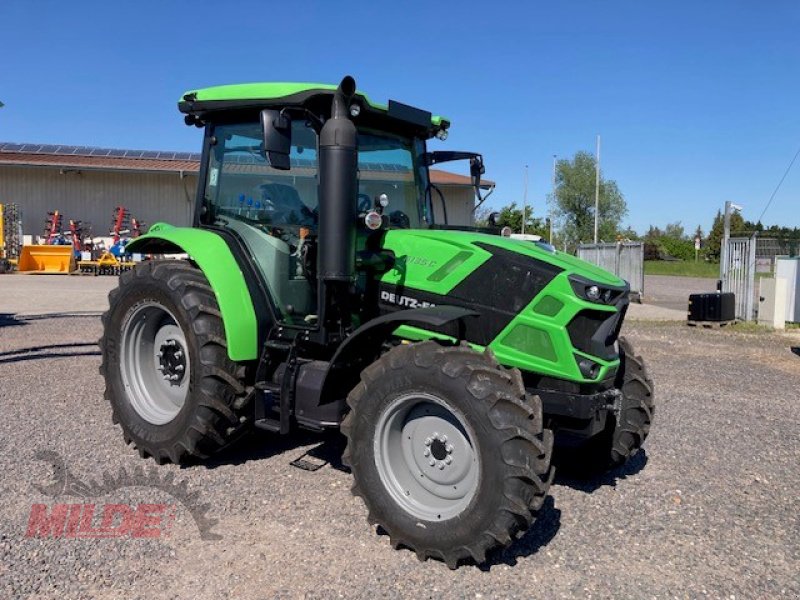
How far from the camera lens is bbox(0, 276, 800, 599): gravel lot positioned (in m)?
3.36

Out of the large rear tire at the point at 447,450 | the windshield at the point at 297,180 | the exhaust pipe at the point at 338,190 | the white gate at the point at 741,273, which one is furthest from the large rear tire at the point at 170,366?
the white gate at the point at 741,273

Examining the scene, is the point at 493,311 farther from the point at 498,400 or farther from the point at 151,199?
the point at 151,199

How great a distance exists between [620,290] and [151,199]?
28254 mm

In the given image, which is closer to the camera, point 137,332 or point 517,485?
point 517,485

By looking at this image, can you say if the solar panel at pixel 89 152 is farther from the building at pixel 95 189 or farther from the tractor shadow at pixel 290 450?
the tractor shadow at pixel 290 450

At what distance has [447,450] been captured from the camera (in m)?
3.71

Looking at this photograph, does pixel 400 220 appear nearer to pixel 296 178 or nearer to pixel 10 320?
pixel 296 178

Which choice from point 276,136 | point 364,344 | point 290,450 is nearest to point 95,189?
point 290,450

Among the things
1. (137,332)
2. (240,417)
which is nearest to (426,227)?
(240,417)

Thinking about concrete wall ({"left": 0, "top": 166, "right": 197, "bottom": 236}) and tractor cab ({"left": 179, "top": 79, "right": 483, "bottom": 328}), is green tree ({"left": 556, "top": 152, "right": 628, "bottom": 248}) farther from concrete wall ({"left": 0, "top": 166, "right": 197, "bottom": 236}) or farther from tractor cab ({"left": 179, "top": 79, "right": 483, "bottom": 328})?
tractor cab ({"left": 179, "top": 79, "right": 483, "bottom": 328})

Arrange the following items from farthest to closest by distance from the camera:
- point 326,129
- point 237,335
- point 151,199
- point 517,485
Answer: point 151,199, point 237,335, point 326,129, point 517,485

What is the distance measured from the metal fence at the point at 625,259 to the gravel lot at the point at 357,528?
12.9 metres

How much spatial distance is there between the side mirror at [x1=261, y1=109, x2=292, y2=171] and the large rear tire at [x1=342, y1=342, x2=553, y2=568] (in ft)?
4.29

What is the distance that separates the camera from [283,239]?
4.76 m
